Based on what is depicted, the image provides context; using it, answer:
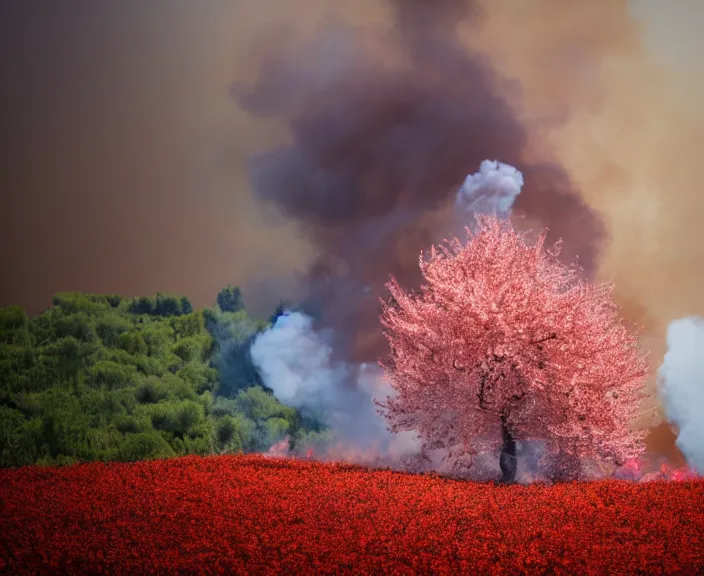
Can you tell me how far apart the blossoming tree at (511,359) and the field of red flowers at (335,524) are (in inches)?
47.5

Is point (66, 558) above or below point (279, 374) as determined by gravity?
below

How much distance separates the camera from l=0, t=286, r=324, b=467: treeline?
63.4ft

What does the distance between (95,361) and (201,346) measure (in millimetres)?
3274

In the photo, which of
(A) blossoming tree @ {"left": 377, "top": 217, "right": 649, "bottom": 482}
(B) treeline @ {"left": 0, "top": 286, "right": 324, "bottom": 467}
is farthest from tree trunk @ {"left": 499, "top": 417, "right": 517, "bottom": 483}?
(B) treeline @ {"left": 0, "top": 286, "right": 324, "bottom": 467}

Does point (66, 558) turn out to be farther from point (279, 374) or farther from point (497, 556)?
point (279, 374)

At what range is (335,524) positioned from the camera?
10.5 metres

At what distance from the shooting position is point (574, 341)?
1432 cm

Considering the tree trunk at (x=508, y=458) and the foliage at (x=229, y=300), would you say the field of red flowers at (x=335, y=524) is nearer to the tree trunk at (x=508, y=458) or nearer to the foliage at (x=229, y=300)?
the tree trunk at (x=508, y=458)

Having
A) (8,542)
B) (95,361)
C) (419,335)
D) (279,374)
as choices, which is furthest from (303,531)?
(95,361)

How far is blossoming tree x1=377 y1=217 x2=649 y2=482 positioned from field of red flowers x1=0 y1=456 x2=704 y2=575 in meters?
1.21

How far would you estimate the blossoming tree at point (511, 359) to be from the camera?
14.3 meters

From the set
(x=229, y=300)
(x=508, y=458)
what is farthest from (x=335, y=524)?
(x=229, y=300)

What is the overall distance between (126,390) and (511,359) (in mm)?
12007

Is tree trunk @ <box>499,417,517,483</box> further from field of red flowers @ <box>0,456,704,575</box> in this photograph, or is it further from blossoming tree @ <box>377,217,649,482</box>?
field of red flowers @ <box>0,456,704,575</box>
